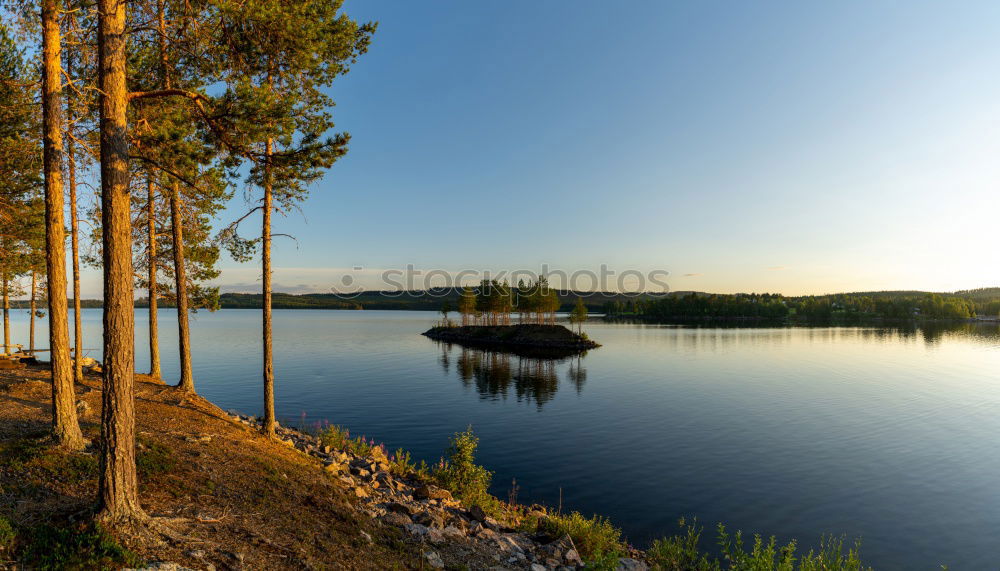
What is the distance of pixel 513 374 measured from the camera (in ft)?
197

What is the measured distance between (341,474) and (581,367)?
52.2 meters

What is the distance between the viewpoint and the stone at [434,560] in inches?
396

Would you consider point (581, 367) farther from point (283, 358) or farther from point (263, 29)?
point (263, 29)

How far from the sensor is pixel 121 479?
829 centimetres

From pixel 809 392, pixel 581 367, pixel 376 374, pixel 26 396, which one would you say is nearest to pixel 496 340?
pixel 581 367

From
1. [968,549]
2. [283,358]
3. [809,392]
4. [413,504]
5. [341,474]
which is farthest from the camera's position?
[283,358]

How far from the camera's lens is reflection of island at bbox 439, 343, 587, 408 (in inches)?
1848

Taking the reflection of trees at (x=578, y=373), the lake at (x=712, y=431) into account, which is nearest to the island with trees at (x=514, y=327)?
the reflection of trees at (x=578, y=373)

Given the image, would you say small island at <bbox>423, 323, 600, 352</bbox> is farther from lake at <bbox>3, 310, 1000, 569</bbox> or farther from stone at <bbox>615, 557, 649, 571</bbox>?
stone at <bbox>615, 557, 649, 571</bbox>

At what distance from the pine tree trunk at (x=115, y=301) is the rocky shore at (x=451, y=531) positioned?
5.70 m

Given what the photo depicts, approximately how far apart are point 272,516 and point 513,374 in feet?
166

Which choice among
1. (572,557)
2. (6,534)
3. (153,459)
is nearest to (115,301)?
(6,534)

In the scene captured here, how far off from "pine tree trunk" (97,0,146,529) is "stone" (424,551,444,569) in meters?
5.58

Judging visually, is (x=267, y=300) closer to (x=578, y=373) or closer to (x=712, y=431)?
(x=712, y=431)
